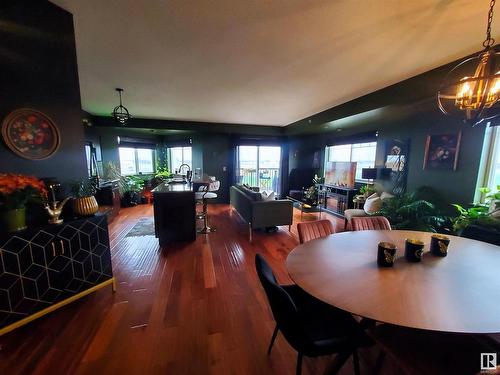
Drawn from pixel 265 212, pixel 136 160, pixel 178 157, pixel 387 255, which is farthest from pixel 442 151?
pixel 136 160

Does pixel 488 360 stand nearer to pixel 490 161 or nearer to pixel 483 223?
pixel 483 223

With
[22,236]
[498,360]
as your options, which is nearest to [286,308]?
[498,360]

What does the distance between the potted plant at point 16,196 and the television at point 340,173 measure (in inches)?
208

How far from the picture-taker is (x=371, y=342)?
3.59 feet

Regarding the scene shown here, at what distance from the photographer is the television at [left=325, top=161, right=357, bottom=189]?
16.4 feet

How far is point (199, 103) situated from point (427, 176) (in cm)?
433

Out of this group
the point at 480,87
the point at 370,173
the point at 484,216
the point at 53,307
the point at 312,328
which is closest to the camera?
the point at 312,328

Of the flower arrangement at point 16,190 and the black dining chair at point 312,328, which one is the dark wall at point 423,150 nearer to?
the black dining chair at point 312,328

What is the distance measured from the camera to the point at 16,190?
1442 mm

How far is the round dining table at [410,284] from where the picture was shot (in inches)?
31.7

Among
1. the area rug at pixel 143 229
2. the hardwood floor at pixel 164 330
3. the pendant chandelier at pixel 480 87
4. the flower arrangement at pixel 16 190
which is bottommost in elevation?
the area rug at pixel 143 229

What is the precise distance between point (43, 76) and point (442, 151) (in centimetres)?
494

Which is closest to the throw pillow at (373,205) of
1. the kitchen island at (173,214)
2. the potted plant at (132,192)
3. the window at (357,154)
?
the window at (357,154)

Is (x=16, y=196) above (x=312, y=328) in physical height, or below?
above
